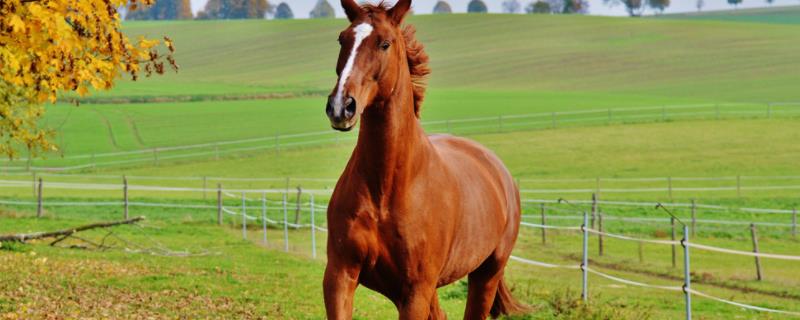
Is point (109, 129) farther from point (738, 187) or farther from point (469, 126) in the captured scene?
point (738, 187)

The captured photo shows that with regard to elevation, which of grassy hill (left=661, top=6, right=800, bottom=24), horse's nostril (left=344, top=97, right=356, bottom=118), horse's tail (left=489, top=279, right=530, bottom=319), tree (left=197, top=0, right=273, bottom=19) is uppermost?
tree (left=197, top=0, right=273, bottom=19)

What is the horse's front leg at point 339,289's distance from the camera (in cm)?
645

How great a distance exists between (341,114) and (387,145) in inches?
37.1

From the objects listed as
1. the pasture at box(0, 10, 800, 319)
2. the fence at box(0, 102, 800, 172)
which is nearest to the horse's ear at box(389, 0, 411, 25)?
the pasture at box(0, 10, 800, 319)

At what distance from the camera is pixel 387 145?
656 centimetres

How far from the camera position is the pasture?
15555mm

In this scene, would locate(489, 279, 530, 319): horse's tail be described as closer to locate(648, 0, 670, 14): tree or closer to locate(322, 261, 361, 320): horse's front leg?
locate(322, 261, 361, 320): horse's front leg

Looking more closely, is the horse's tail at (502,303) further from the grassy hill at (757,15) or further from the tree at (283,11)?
the tree at (283,11)

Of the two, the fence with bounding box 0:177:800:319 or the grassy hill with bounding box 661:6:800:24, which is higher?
the grassy hill with bounding box 661:6:800:24

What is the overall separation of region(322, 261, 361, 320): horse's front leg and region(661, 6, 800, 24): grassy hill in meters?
129

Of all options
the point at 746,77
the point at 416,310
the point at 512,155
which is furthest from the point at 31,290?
the point at 746,77

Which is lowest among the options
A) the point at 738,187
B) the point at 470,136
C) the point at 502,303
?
the point at 738,187

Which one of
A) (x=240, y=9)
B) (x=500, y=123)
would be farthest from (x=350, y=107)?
(x=240, y=9)

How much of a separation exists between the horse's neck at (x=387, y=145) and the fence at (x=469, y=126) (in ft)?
157
